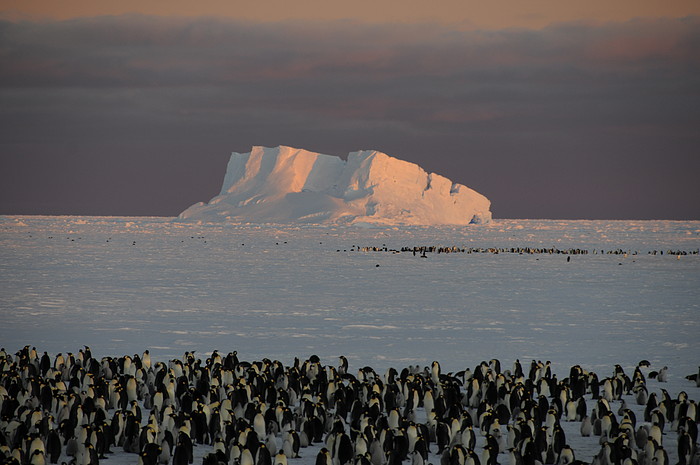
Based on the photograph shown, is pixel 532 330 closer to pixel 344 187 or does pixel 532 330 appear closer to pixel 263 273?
pixel 263 273

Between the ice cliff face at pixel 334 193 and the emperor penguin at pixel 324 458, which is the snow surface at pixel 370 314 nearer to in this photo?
the emperor penguin at pixel 324 458

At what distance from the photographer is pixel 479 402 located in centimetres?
902

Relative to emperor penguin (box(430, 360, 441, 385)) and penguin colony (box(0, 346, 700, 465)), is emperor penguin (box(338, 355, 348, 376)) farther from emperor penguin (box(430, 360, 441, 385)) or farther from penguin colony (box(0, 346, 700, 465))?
emperor penguin (box(430, 360, 441, 385))

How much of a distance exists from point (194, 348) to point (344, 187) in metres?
111

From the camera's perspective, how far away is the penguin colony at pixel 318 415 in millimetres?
6848

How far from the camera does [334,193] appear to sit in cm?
12688

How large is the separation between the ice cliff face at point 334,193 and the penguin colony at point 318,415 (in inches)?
4054

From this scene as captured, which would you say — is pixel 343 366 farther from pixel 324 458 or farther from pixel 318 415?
pixel 324 458

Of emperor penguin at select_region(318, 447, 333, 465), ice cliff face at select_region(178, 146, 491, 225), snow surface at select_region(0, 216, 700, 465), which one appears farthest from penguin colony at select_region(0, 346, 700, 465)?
ice cliff face at select_region(178, 146, 491, 225)

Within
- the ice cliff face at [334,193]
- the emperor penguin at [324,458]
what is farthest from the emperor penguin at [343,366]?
the ice cliff face at [334,193]

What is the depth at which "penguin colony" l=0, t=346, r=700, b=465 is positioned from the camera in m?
6.85

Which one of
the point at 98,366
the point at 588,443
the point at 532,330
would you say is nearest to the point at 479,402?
the point at 588,443

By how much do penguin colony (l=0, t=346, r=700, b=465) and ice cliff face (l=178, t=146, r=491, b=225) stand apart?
4054 inches

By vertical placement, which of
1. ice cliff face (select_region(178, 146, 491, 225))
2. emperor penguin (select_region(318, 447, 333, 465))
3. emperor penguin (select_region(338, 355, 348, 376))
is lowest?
emperor penguin (select_region(318, 447, 333, 465))
